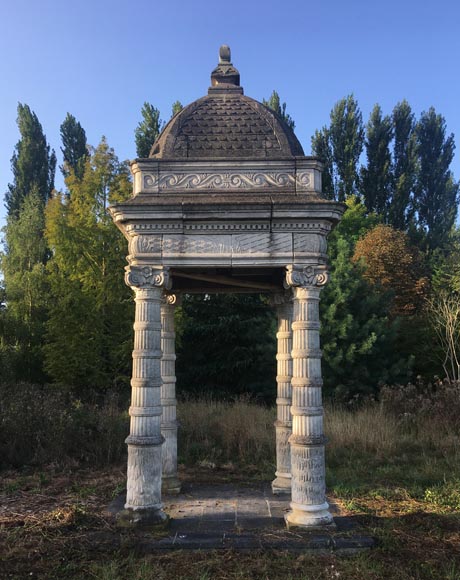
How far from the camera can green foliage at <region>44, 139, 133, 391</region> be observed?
1566 cm

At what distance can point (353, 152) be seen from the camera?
2950 cm

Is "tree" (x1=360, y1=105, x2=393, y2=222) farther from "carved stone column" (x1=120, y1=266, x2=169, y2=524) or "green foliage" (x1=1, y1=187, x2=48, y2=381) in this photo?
"carved stone column" (x1=120, y1=266, x2=169, y2=524)

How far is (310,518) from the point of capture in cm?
614

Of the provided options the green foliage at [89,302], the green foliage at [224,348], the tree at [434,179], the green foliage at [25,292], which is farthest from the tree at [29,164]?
the tree at [434,179]

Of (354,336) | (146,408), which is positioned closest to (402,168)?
(354,336)

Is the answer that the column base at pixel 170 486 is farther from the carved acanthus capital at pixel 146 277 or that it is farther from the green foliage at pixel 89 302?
the green foliage at pixel 89 302

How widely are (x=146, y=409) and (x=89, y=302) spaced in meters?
10.0

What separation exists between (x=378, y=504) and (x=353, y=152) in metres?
25.1

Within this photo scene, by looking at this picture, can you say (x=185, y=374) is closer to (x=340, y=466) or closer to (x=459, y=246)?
(x=340, y=466)

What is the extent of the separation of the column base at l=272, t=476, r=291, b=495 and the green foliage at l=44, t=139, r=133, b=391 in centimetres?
860

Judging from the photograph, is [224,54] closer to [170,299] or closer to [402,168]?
[170,299]

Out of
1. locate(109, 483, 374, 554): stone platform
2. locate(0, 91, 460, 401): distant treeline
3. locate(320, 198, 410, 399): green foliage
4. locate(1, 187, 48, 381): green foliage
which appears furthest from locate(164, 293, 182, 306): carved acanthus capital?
locate(1, 187, 48, 381): green foliage

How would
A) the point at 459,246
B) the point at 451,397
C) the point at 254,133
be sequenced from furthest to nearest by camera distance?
the point at 459,246 < the point at 451,397 < the point at 254,133

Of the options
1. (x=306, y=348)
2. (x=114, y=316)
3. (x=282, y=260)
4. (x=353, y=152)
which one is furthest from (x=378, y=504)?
(x=353, y=152)
